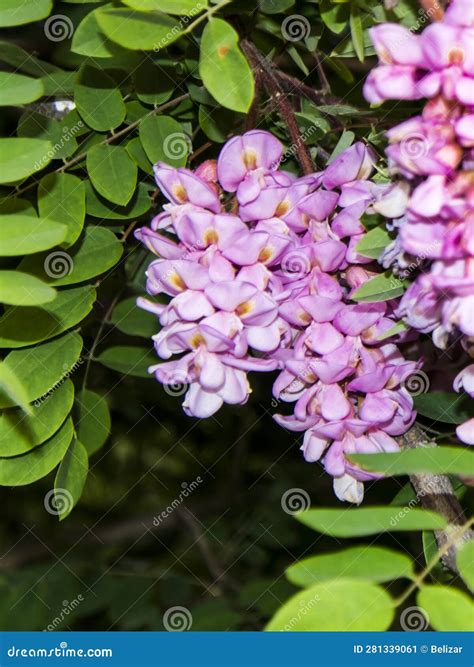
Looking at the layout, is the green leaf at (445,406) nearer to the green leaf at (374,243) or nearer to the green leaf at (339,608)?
the green leaf at (374,243)

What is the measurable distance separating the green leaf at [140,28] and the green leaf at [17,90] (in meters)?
0.08

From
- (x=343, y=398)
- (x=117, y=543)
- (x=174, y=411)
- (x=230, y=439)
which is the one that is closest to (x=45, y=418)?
(x=343, y=398)

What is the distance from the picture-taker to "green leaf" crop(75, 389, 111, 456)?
1.22 meters

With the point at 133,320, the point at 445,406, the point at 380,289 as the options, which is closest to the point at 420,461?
the point at 380,289

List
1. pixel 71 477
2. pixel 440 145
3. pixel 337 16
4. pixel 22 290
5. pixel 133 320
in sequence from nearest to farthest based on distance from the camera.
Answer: pixel 440 145 < pixel 22 290 < pixel 337 16 < pixel 71 477 < pixel 133 320

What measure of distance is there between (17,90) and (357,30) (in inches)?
12.4

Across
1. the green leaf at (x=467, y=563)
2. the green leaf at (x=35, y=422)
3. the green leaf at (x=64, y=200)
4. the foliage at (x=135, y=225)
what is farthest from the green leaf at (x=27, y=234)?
the green leaf at (x=467, y=563)

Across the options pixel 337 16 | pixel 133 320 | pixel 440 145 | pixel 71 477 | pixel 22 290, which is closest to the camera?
pixel 440 145

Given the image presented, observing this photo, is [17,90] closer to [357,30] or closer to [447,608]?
[357,30]

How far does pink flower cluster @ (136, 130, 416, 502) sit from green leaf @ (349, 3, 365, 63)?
9 centimetres

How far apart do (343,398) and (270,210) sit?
19 cm

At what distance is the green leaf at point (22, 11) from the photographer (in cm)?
98

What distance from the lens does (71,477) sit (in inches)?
44.7

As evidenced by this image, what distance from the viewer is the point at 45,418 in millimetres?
1105
